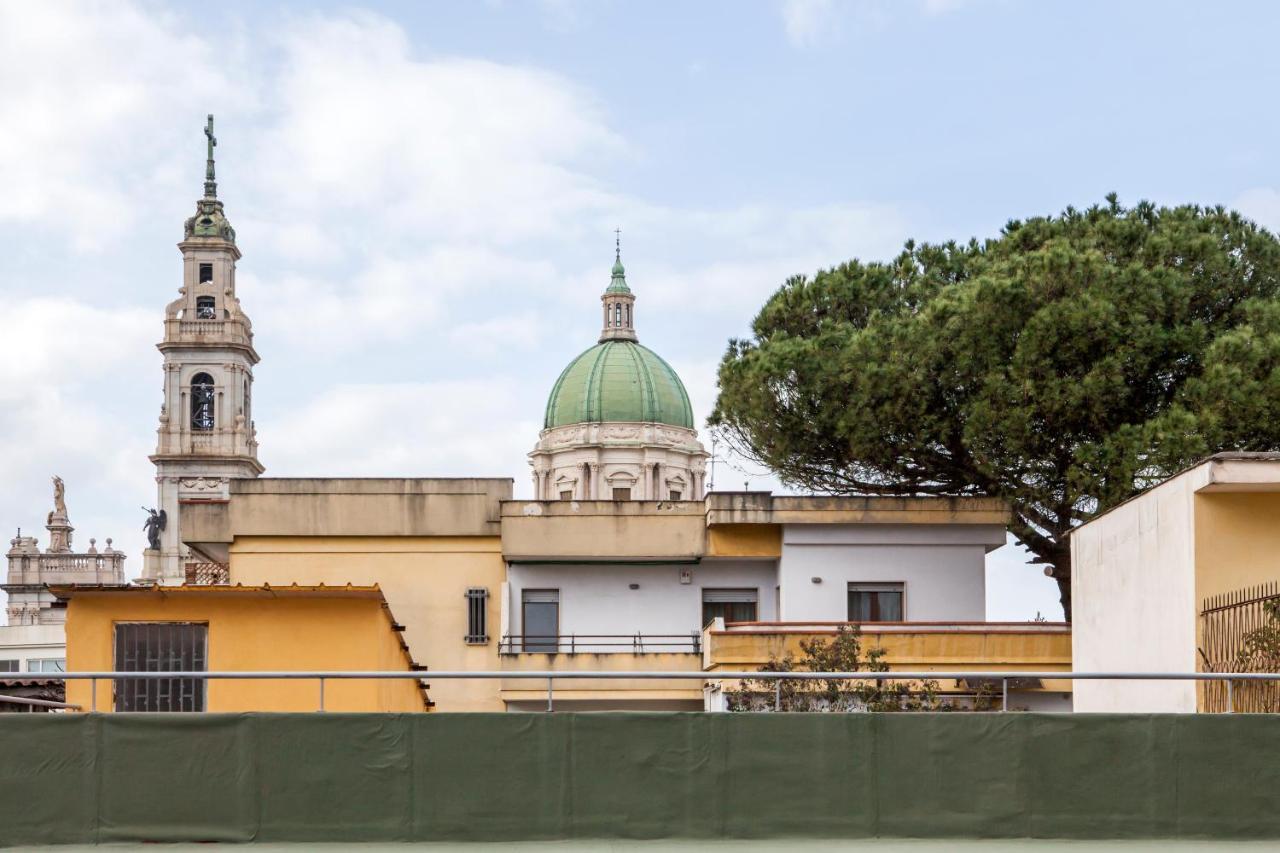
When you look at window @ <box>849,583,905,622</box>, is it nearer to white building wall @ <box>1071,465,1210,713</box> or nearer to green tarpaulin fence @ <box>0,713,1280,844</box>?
→ white building wall @ <box>1071,465,1210,713</box>

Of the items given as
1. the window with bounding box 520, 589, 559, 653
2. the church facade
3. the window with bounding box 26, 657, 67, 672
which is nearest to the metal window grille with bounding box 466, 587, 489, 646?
the church facade

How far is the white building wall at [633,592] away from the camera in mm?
40906

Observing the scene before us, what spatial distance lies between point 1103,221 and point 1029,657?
11.4 m

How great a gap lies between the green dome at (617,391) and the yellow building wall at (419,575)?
99322mm

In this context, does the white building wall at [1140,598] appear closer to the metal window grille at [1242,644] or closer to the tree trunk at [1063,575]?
the metal window grille at [1242,644]

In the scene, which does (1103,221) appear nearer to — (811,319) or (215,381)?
(811,319)

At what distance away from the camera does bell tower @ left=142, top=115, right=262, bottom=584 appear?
365ft

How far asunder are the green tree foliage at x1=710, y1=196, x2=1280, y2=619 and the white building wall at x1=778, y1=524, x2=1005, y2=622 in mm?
1784

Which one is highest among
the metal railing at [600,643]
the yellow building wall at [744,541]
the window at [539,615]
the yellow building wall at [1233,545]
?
the yellow building wall at [744,541]

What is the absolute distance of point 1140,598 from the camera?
23.9m

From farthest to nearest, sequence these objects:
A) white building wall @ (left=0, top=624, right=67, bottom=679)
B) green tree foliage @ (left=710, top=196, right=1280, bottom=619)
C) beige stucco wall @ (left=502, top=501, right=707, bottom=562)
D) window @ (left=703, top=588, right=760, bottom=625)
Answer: white building wall @ (left=0, top=624, right=67, bottom=679) → window @ (left=703, top=588, right=760, bottom=625) → beige stucco wall @ (left=502, top=501, right=707, bottom=562) → green tree foliage @ (left=710, top=196, right=1280, bottom=619)

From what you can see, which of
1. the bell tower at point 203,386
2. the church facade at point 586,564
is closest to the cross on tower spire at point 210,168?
the bell tower at point 203,386

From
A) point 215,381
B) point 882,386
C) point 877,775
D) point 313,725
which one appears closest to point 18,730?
point 313,725

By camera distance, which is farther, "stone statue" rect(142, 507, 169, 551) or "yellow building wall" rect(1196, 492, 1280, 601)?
"stone statue" rect(142, 507, 169, 551)
